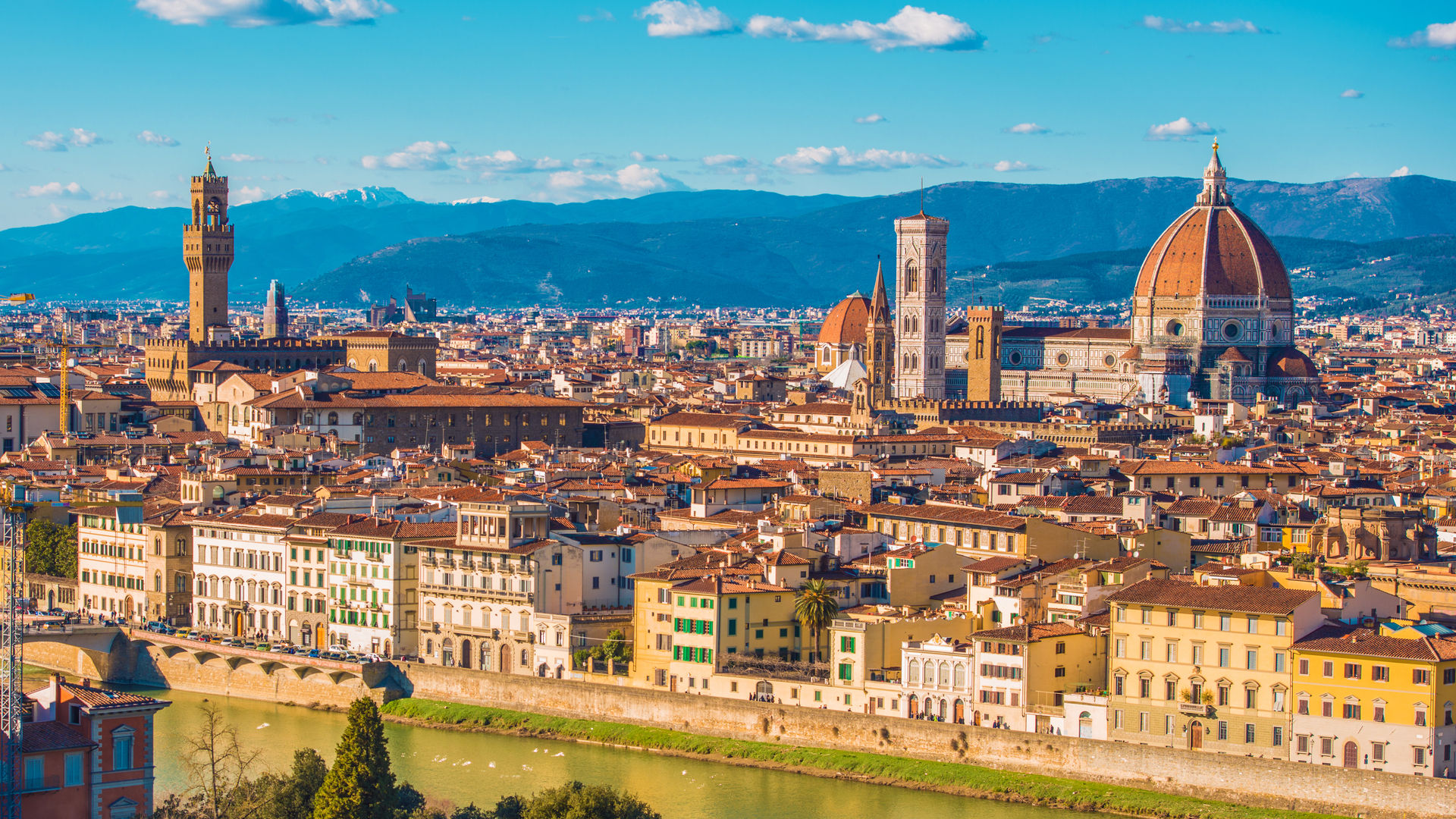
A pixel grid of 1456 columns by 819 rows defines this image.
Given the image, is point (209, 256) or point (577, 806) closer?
point (577, 806)

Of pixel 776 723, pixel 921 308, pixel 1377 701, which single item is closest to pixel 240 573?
pixel 776 723

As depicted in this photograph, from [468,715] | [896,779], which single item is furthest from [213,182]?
[896,779]

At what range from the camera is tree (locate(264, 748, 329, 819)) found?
97.9 feet

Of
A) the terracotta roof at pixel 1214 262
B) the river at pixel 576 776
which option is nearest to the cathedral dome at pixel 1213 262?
the terracotta roof at pixel 1214 262

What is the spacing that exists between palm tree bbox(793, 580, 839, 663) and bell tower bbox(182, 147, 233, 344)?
217 feet

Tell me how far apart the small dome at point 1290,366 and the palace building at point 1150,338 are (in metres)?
0.07

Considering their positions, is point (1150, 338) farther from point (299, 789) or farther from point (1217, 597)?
point (299, 789)

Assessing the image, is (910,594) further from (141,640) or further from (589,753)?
(141,640)

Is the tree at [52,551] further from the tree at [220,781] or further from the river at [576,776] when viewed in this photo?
the tree at [220,781]

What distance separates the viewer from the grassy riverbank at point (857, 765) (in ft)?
108

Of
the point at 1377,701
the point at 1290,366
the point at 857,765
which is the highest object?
the point at 1290,366

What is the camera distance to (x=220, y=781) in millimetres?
33875

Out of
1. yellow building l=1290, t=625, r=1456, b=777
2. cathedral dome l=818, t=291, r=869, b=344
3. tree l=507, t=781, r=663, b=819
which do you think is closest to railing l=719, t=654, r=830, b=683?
tree l=507, t=781, r=663, b=819

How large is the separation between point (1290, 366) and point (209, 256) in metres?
49.1
